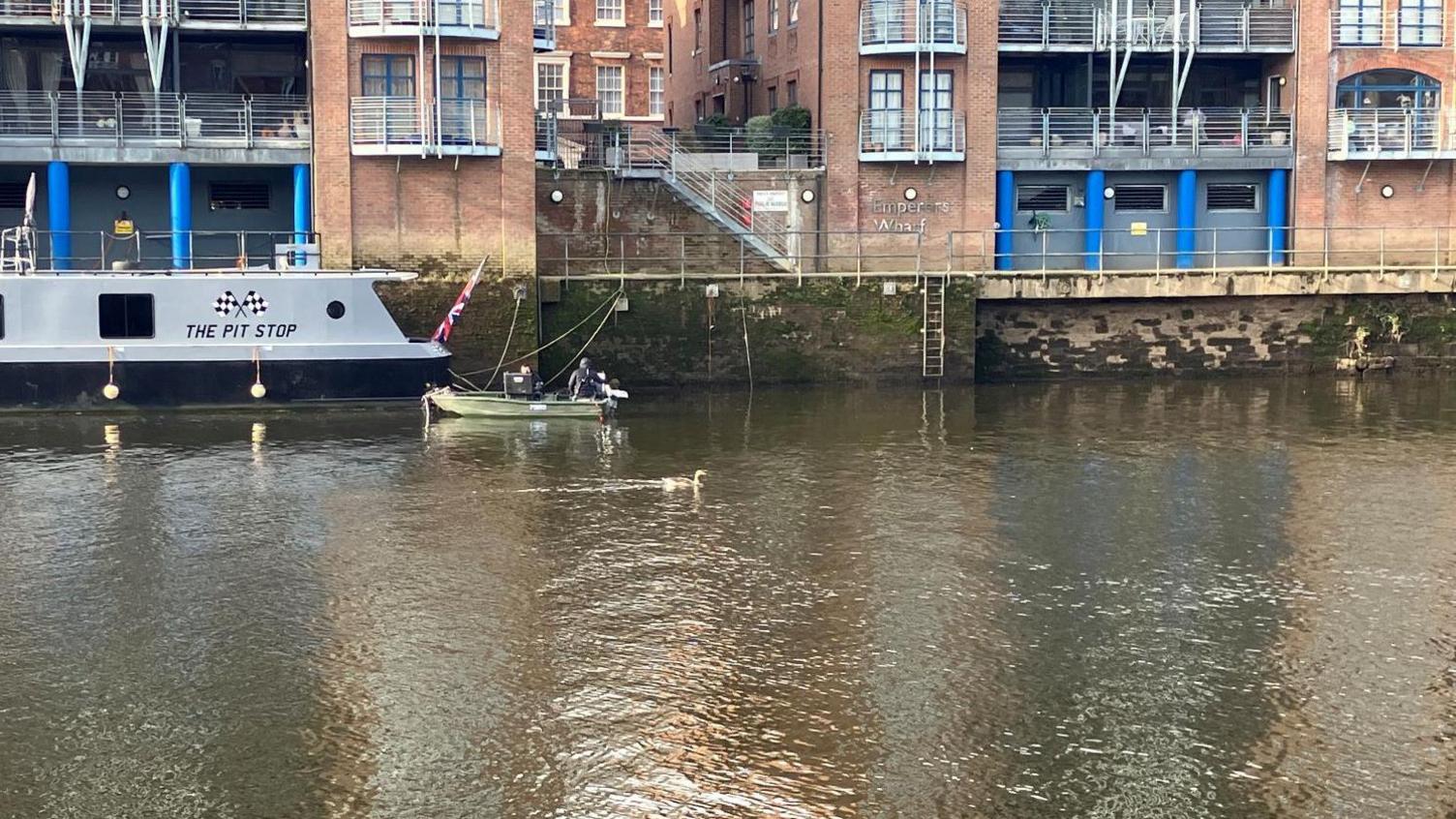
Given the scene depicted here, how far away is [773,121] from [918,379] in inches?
316

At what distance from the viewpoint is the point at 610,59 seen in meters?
58.6

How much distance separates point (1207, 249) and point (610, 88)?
77.9 ft

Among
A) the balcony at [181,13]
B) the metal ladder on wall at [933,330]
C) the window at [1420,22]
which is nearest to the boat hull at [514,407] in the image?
the metal ladder on wall at [933,330]

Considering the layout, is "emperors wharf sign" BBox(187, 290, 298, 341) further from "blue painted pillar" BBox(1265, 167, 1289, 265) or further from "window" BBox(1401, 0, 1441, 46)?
"window" BBox(1401, 0, 1441, 46)

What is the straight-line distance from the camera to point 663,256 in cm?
3850

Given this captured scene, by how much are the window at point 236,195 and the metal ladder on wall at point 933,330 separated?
48.3ft

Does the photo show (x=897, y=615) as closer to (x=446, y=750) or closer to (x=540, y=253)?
(x=446, y=750)

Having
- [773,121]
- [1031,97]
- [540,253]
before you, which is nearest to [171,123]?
[540,253]

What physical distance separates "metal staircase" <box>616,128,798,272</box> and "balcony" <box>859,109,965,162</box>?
8.99 feet

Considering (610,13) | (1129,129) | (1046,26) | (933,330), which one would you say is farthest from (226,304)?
(610,13)

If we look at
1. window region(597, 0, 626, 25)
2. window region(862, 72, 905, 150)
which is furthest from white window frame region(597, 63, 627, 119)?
window region(862, 72, 905, 150)

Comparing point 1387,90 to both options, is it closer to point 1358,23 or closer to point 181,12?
point 1358,23

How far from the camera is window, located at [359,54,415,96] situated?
3506cm

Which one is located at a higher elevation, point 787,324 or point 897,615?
point 787,324
